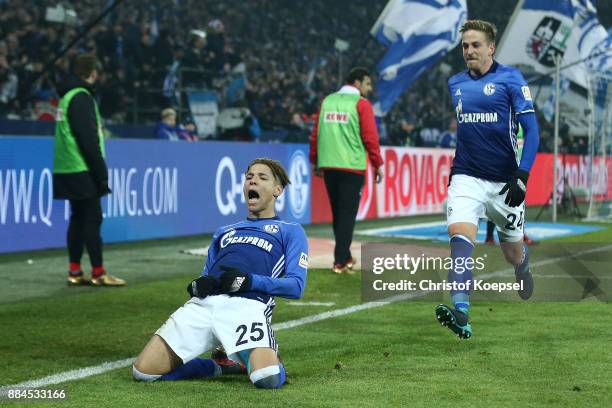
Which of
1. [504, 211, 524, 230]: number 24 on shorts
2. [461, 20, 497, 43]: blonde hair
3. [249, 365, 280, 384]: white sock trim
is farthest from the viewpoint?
[504, 211, 524, 230]: number 24 on shorts

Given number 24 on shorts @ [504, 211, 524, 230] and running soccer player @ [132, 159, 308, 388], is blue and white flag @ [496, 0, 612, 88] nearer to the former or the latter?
number 24 on shorts @ [504, 211, 524, 230]

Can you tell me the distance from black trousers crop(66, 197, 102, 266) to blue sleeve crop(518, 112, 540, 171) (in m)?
4.61

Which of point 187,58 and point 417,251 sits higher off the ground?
point 187,58

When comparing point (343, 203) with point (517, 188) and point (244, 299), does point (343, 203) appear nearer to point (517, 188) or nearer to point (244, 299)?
point (517, 188)

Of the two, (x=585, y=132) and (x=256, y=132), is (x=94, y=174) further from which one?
(x=585, y=132)

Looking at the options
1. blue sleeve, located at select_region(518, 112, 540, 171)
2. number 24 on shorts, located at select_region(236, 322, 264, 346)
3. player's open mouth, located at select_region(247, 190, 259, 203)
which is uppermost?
blue sleeve, located at select_region(518, 112, 540, 171)

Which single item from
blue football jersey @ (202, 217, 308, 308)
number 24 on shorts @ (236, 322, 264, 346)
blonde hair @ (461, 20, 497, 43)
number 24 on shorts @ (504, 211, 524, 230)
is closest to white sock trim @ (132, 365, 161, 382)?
number 24 on shorts @ (236, 322, 264, 346)

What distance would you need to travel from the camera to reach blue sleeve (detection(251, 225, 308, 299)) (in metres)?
6.14

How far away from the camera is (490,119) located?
812 cm

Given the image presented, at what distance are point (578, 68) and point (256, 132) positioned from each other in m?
9.21

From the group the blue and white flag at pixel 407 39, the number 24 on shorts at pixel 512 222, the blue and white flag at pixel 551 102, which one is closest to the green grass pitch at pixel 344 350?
the number 24 on shorts at pixel 512 222

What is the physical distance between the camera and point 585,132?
2477 centimetres

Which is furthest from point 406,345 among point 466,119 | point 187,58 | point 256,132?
point 187,58

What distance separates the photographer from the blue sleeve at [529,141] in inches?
306
